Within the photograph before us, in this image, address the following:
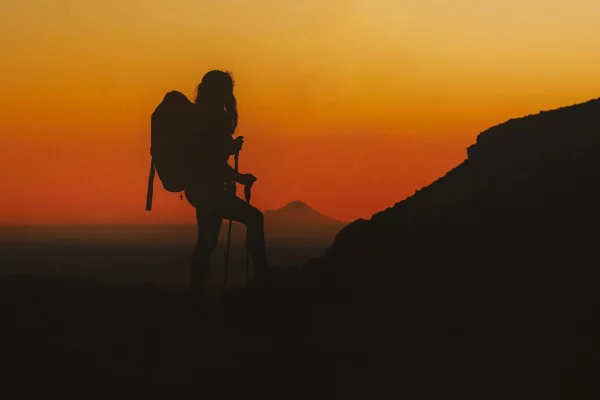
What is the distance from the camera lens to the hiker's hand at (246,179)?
43.4ft

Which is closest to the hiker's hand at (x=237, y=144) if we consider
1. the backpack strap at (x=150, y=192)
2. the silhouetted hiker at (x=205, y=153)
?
the silhouetted hiker at (x=205, y=153)

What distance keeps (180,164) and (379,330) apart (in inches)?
129

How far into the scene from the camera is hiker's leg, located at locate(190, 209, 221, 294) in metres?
12.8

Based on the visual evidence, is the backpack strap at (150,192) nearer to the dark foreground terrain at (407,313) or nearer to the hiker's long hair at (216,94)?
the dark foreground terrain at (407,313)

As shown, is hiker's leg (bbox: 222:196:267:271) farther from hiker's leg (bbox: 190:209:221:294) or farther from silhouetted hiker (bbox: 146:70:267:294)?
hiker's leg (bbox: 190:209:221:294)

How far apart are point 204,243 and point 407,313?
9.16 feet

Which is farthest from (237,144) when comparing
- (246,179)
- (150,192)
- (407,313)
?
(407,313)

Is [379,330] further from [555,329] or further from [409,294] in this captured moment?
[555,329]

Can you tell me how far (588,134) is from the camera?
508 inches

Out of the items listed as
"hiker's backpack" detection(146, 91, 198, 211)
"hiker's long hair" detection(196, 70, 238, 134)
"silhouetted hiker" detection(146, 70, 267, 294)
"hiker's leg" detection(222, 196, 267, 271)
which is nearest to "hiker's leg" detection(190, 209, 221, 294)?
"silhouetted hiker" detection(146, 70, 267, 294)

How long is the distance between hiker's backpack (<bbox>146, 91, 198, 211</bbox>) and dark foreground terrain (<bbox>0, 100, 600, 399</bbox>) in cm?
176

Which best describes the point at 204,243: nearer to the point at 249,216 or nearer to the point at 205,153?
the point at 249,216

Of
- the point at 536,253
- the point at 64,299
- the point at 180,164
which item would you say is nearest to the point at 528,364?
the point at 536,253

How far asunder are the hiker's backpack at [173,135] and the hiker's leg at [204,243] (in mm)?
509
